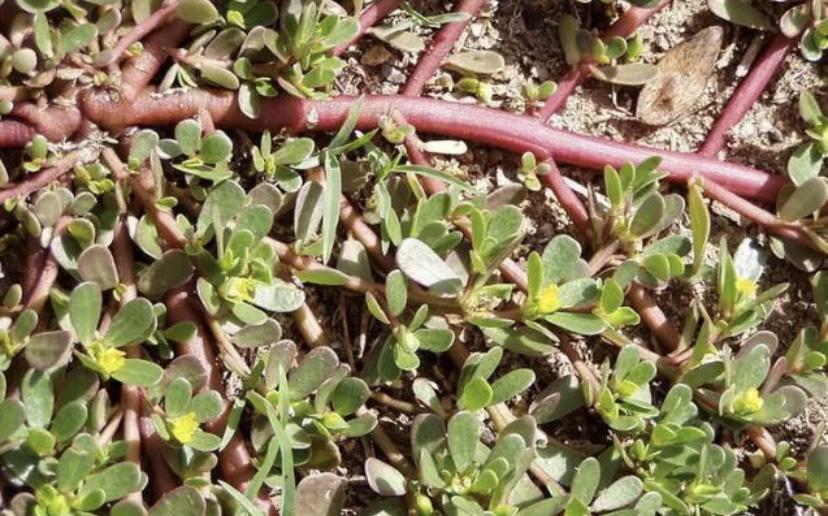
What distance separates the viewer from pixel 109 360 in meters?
1.81

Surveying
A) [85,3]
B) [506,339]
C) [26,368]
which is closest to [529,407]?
[506,339]

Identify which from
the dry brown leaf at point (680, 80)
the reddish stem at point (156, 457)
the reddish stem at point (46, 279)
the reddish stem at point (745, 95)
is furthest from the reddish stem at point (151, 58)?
the reddish stem at point (745, 95)

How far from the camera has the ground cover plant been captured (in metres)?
1.87

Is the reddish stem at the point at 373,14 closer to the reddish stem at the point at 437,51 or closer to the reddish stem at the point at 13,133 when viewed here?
the reddish stem at the point at 437,51

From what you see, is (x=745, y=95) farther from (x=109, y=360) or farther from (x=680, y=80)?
(x=109, y=360)

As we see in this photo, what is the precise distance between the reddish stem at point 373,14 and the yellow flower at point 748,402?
925 millimetres

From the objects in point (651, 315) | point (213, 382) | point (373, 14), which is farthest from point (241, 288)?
point (651, 315)

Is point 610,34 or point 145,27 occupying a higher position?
point 610,34

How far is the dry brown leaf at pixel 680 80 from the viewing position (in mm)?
2297

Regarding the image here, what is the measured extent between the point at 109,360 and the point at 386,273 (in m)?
0.51

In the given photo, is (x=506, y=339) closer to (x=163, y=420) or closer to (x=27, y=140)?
(x=163, y=420)

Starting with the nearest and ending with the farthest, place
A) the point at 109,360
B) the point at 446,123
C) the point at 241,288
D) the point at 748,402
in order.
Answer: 1. the point at 109,360
2. the point at 241,288
3. the point at 748,402
4. the point at 446,123

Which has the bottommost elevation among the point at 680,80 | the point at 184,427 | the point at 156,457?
the point at 156,457

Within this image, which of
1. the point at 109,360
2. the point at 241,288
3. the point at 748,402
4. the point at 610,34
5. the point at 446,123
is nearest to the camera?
the point at 109,360
